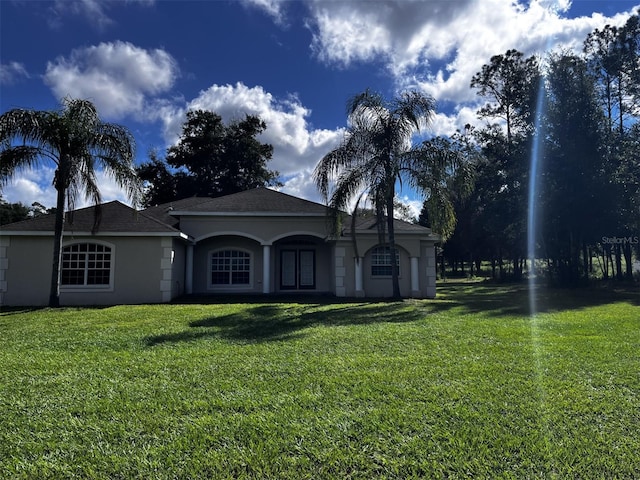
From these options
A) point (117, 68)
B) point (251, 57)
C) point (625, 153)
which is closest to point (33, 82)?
point (117, 68)

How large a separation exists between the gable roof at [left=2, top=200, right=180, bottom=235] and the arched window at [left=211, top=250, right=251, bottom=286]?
12.2ft

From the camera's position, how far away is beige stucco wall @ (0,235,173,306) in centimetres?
1499

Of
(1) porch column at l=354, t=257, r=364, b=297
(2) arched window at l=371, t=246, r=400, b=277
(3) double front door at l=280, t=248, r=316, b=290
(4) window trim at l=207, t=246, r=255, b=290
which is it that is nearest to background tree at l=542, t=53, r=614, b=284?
(2) arched window at l=371, t=246, r=400, b=277

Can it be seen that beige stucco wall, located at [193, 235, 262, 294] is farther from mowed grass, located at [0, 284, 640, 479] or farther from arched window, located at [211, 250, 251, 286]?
mowed grass, located at [0, 284, 640, 479]

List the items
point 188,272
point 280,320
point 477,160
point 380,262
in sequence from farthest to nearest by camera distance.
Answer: point 477,160 → point 380,262 → point 188,272 → point 280,320

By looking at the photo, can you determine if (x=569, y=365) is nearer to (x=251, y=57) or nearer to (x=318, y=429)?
(x=318, y=429)

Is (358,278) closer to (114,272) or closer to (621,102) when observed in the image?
(114,272)

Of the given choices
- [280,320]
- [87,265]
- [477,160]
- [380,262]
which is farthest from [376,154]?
[477,160]

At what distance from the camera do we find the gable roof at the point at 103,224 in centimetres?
1501

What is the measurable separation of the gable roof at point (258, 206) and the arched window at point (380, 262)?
9.57ft

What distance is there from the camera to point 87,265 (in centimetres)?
1549

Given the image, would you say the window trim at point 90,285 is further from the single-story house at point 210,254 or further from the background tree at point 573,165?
the background tree at point 573,165

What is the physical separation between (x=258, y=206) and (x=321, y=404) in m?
14.9

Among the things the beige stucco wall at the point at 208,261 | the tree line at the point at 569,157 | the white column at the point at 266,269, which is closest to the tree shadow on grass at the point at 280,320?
the white column at the point at 266,269
